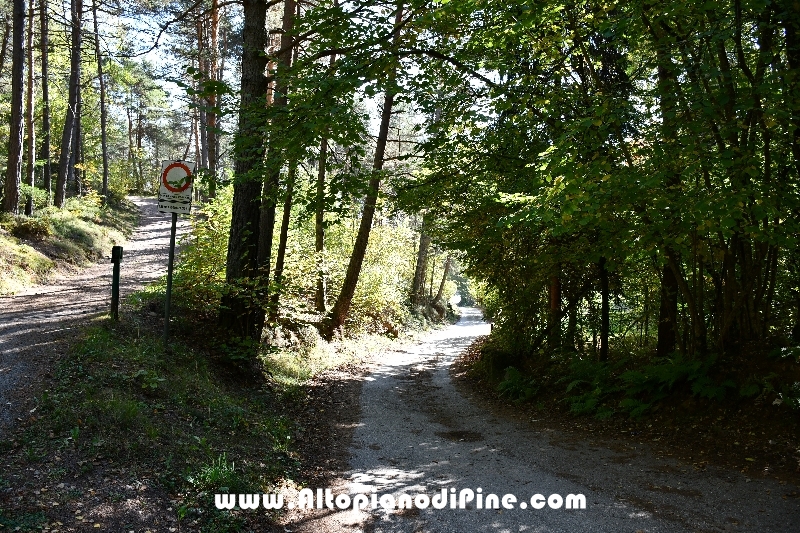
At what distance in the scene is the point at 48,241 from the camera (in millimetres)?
16797

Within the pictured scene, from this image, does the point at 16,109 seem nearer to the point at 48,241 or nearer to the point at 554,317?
the point at 48,241

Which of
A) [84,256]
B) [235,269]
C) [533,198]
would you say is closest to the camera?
[533,198]

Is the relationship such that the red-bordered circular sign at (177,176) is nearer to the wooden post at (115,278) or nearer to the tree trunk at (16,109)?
the wooden post at (115,278)

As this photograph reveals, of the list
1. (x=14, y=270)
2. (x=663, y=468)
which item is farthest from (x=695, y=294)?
(x=14, y=270)

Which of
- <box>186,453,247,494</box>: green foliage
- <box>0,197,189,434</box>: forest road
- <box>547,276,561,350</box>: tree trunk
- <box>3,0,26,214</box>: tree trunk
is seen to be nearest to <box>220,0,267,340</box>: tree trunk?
<box>0,197,189,434</box>: forest road

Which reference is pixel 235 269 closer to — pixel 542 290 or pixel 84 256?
pixel 542 290

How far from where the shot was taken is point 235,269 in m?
10.4

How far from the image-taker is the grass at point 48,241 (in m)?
13.6

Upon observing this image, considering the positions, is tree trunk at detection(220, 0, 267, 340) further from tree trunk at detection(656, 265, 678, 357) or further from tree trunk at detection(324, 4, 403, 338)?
tree trunk at detection(656, 265, 678, 357)

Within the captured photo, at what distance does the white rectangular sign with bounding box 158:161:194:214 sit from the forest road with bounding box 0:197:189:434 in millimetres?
2355

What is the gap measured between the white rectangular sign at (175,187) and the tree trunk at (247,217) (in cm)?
102

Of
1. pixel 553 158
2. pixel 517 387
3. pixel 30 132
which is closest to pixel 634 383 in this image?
pixel 517 387

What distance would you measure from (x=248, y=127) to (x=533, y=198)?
4328 mm

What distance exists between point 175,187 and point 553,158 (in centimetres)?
564
